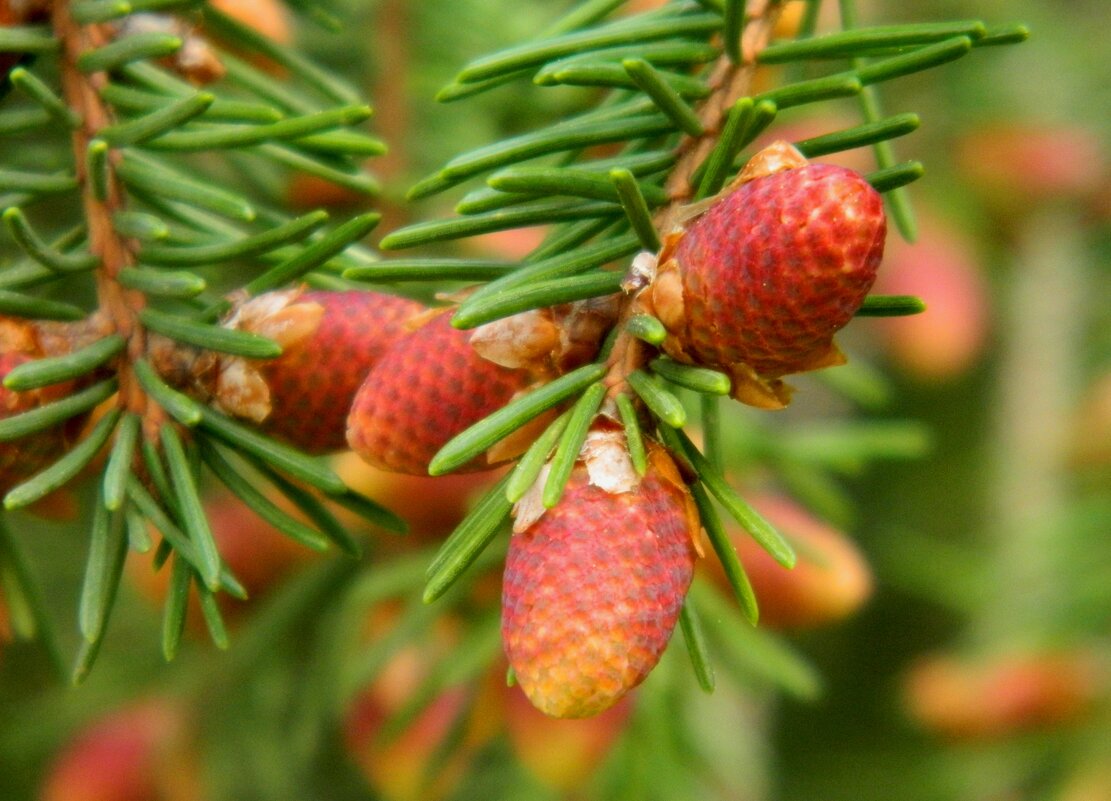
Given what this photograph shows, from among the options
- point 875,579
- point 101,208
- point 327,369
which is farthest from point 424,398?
point 875,579

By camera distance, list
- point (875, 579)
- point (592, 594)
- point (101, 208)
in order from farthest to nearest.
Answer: point (875, 579), point (101, 208), point (592, 594)

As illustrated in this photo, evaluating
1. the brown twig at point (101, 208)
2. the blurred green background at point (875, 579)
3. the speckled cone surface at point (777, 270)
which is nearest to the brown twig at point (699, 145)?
the speckled cone surface at point (777, 270)

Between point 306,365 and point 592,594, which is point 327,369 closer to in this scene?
point 306,365

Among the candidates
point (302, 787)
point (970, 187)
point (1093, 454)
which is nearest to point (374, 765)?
point (302, 787)

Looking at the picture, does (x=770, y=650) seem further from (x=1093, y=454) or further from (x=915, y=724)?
(x=915, y=724)

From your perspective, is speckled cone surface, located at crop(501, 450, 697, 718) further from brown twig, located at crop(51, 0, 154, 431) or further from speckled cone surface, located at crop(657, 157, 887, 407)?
brown twig, located at crop(51, 0, 154, 431)

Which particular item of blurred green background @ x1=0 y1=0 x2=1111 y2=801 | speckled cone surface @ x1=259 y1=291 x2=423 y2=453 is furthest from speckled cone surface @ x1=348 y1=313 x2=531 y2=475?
blurred green background @ x1=0 y1=0 x2=1111 y2=801
